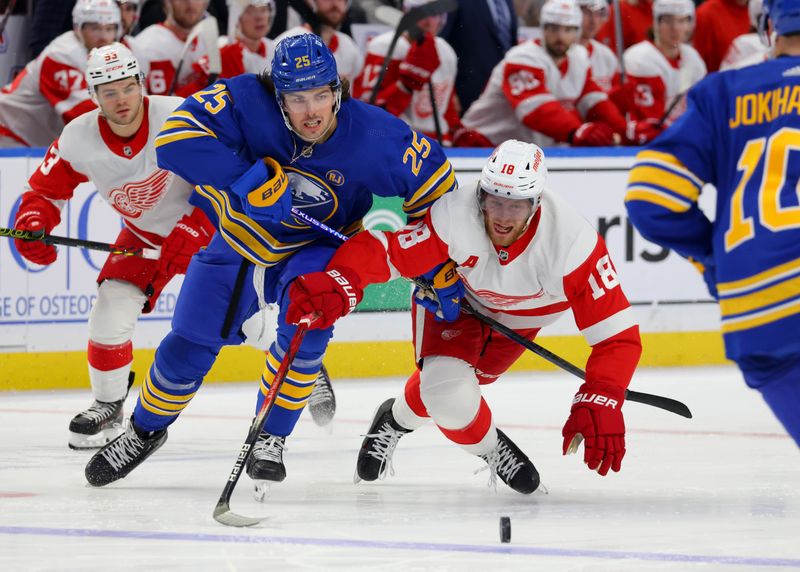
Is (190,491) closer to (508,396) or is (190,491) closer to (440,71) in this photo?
(508,396)

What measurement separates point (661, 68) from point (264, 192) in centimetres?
444

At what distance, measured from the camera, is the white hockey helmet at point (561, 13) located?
7.12m

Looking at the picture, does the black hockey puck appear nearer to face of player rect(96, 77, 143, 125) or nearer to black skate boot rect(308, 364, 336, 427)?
black skate boot rect(308, 364, 336, 427)

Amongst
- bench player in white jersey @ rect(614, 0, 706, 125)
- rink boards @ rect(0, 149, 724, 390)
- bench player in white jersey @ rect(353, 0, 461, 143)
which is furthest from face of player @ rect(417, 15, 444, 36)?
bench player in white jersey @ rect(614, 0, 706, 125)

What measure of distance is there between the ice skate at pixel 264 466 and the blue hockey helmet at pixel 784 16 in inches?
69.6

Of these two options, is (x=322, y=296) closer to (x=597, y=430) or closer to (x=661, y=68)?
(x=597, y=430)

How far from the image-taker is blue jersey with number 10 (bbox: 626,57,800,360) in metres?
2.51

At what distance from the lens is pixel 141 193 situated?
474cm

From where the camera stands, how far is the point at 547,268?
371 centimetres

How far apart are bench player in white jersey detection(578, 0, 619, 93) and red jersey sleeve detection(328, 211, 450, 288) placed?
4054mm

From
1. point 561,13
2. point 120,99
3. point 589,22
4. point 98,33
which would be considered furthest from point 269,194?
point 589,22

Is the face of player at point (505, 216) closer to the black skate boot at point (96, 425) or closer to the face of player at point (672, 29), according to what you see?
the black skate boot at point (96, 425)

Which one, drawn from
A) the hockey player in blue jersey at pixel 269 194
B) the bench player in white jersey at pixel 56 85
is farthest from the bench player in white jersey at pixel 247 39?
the hockey player in blue jersey at pixel 269 194

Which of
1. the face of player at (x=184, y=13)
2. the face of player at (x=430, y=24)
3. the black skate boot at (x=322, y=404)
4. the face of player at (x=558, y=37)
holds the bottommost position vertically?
the black skate boot at (x=322, y=404)
